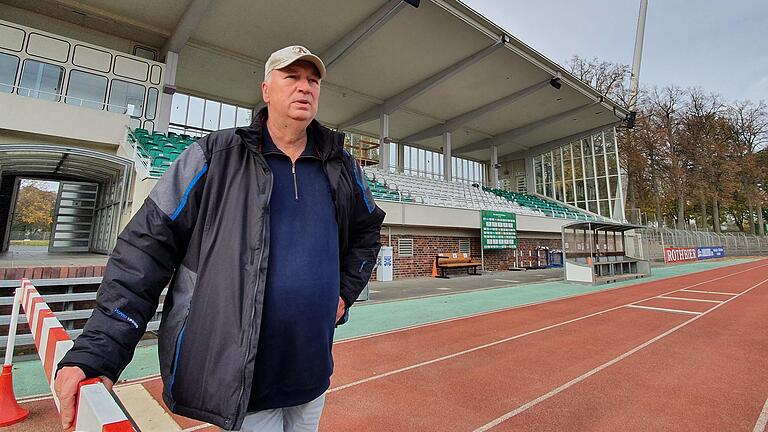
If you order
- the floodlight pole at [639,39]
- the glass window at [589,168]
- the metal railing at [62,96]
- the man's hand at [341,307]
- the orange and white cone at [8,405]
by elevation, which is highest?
the floodlight pole at [639,39]

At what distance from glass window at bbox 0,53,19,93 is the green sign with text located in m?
18.1

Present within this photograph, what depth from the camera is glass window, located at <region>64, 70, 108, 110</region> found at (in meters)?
12.0

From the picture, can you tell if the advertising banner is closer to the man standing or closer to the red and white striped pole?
the man standing

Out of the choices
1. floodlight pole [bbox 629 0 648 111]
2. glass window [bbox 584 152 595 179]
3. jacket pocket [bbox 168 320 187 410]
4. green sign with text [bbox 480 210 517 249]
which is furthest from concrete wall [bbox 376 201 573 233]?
floodlight pole [bbox 629 0 648 111]

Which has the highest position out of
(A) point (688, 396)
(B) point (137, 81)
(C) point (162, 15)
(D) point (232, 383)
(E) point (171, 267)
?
(C) point (162, 15)

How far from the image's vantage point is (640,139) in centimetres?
3153

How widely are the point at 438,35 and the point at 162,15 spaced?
34.8 feet

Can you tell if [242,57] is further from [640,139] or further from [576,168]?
[640,139]

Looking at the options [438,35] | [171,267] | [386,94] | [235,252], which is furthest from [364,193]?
[386,94]

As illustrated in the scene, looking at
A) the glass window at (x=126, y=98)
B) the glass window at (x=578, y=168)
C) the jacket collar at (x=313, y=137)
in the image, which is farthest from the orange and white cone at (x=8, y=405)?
the glass window at (x=578, y=168)

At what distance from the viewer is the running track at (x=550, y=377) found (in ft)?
10.3

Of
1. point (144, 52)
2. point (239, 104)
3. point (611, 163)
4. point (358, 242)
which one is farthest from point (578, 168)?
point (358, 242)

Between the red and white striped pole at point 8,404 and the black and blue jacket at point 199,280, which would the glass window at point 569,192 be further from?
the red and white striped pole at point 8,404

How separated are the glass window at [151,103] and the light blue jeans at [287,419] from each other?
15.5 meters
